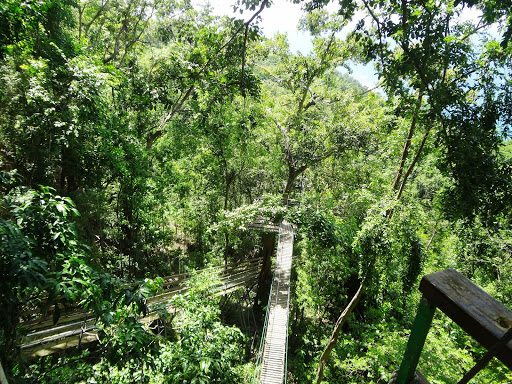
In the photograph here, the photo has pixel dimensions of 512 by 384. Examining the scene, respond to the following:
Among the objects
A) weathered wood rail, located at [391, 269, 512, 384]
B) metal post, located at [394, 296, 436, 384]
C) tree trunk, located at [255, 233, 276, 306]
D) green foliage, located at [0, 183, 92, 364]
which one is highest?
weathered wood rail, located at [391, 269, 512, 384]

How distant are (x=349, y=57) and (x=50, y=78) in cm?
827

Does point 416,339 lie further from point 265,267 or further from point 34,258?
point 265,267

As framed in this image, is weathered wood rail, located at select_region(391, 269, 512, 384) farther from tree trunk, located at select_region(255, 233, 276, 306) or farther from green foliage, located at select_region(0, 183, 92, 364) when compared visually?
tree trunk, located at select_region(255, 233, 276, 306)

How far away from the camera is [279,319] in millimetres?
6793

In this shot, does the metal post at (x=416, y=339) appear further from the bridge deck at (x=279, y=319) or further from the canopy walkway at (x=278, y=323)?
the bridge deck at (x=279, y=319)

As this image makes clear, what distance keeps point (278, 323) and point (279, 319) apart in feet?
0.39

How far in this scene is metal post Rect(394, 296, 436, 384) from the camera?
0.70 m

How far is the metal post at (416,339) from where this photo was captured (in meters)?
0.70

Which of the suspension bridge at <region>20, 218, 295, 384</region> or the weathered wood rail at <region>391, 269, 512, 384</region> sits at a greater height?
the weathered wood rail at <region>391, 269, 512, 384</region>

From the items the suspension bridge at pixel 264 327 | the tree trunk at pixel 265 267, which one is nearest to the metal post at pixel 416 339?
the suspension bridge at pixel 264 327

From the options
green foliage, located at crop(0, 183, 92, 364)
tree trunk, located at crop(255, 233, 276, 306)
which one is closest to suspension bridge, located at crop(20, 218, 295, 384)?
tree trunk, located at crop(255, 233, 276, 306)

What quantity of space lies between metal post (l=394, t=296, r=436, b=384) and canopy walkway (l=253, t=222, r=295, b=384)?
18.7 ft

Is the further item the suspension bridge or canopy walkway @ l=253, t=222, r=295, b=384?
canopy walkway @ l=253, t=222, r=295, b=384

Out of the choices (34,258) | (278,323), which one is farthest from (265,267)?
(34,258)
